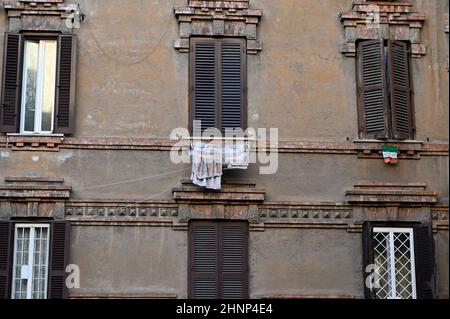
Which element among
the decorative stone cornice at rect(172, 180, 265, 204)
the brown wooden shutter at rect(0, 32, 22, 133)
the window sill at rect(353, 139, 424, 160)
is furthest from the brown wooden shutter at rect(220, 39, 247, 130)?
the brown wooden shutter at rect(0, 32, 22, 133)

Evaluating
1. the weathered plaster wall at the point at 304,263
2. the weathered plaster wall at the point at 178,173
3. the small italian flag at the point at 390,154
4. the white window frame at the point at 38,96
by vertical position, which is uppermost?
the white window frame at the point at 38,96

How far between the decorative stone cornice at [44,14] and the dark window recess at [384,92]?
546 centimetres

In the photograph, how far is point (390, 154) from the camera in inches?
781

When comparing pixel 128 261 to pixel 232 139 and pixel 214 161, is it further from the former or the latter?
pixel 232 139

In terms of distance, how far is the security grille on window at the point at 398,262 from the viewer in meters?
19.3

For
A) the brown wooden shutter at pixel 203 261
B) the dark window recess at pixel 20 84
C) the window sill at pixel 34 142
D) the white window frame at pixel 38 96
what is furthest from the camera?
the white window frame at pixel 38 96

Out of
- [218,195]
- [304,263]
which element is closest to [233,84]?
[218,195]

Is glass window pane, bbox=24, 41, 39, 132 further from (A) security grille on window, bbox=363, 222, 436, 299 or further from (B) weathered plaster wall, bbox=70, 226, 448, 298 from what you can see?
(A) security grille on window, bbox=363, 222, 436, 299

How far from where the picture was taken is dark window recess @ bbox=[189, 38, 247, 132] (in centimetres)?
1992

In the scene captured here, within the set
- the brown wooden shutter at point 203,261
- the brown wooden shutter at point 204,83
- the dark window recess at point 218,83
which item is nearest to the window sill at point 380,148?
the dark window recess at point 218,83

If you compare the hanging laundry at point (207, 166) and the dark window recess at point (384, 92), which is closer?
the hanging laundry at point (207, 166)

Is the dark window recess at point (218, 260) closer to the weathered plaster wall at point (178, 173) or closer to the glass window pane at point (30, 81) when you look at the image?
the weathered plaster wall at point (178, 173)

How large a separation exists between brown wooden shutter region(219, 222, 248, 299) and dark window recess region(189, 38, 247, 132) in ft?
6.26

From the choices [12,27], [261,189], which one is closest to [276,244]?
[261,189]
